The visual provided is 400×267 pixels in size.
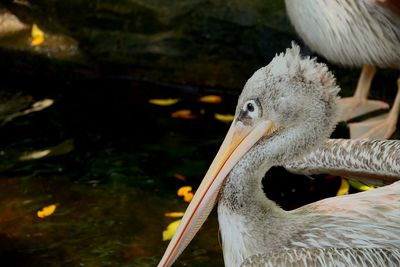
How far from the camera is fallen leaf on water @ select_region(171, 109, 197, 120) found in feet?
17.5

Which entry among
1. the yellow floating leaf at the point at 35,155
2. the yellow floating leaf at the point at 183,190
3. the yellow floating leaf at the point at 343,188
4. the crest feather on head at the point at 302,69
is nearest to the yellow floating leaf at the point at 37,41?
the yellow floating leaf at the point at 35,155

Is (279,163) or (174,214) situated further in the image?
(174,214)

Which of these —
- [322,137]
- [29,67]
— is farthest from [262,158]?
[29,67]

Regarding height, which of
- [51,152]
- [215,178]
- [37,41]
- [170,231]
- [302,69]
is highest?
[302,69]

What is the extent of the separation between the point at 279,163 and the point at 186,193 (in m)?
1.46

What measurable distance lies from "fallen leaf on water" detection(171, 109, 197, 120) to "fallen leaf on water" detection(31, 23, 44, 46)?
118cm

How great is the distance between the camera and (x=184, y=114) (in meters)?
5.39

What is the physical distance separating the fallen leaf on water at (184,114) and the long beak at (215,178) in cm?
223

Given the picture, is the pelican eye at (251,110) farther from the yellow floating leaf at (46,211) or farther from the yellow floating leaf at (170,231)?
the yellow floating leaf at (46,211)

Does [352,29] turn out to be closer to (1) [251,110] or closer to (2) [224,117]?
(2) [224,117]

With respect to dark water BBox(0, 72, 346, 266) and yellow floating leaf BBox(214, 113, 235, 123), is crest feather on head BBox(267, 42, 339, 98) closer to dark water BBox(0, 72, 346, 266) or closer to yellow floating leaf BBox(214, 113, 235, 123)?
dark water BBox(0, 72, 346, 266)

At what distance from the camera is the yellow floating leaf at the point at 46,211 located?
14.1 feet

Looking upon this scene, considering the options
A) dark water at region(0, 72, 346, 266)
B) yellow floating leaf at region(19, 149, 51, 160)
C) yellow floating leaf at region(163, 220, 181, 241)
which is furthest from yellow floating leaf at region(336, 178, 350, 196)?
yellow floating leaf at region(19, 149, 51, 160)

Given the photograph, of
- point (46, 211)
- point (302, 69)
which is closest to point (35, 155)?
point (46, 211)
